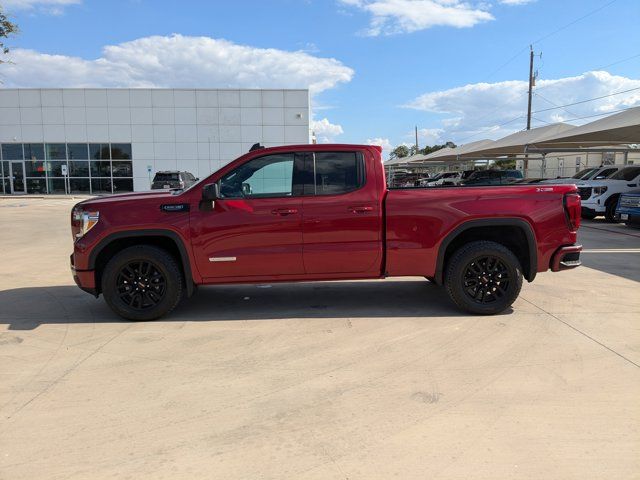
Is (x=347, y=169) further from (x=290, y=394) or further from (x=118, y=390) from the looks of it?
(x=118, y=390)

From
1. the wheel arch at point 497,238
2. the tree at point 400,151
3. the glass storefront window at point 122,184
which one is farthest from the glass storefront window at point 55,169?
the tree at point 400,151

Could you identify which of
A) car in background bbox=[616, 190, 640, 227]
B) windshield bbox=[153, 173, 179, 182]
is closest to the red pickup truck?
car in background bbox=[616, 190, 640, 227]

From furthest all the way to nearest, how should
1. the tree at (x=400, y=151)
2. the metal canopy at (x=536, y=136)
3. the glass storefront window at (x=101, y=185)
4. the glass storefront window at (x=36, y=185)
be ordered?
the tree at (x=400, y=151) → the glass storefront window at (x=36, y=185) → the glass storefront window at (x=101, y=185) → the metal canopy at (x=536, y=136)

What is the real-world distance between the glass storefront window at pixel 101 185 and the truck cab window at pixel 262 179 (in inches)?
1319

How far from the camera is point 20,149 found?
35688 mm

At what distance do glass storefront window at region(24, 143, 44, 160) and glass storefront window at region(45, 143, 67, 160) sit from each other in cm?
42

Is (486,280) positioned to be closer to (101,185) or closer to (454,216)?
(454,216)

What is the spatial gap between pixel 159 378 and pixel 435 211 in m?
3.34

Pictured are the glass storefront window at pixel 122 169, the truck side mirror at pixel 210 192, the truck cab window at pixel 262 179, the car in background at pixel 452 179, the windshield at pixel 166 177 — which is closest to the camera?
the truck side mirror at pixel 210 192

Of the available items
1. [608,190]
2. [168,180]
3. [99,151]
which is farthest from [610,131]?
[99,151]

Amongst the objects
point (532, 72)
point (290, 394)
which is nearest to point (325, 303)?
point (290, 394)

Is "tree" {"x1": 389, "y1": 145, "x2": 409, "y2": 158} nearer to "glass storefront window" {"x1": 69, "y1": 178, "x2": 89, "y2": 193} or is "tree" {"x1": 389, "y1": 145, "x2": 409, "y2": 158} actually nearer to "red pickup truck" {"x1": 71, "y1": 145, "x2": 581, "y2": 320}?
"glass storefront window" {"x1": 69, "y1": 178, "x2": 89, "y2": 193}

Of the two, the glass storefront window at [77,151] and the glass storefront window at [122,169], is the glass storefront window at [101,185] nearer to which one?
the glass storefront window at [122,169]

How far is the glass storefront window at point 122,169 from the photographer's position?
117ft
